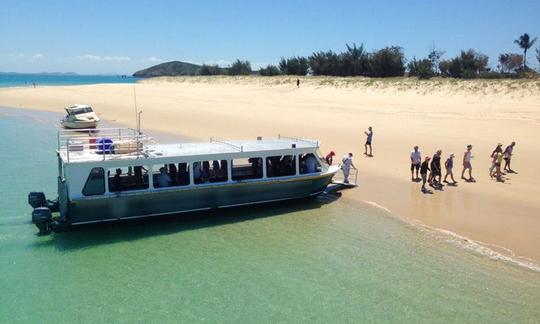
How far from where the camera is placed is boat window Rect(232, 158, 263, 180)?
16.4 meters

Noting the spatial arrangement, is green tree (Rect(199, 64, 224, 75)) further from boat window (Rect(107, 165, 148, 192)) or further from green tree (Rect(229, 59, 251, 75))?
boat window (Rect(107, 165, 148, 192))

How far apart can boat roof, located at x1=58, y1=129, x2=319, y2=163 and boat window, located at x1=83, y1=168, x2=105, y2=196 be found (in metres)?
0.36

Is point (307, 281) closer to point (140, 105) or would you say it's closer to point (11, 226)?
point (11, 226)

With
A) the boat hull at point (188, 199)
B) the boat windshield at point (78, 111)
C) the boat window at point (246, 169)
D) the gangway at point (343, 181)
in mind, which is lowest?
the gangway at point (343, 181)

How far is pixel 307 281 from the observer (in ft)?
37.3

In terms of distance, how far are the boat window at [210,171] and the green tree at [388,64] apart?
43.9 metres

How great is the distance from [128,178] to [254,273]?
5499 millimetres

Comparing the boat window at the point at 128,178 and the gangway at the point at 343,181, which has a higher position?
the boat window at the point at 128,178

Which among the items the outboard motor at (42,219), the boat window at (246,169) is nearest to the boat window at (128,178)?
the outboard motor at (42,219)

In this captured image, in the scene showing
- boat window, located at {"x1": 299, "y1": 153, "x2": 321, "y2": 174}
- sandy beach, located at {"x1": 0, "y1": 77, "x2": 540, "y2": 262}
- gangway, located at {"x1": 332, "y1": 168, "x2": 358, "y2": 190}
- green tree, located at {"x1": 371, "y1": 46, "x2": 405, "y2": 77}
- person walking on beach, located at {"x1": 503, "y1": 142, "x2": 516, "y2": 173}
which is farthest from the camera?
green tree, located at {"x1": 371, "y1": 46, "x2": 405, "y2": 77}

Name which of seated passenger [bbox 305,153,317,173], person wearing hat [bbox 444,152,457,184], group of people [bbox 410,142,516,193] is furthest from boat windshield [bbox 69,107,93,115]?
person wearing hat [bbox 444,152,457,184]

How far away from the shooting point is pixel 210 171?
15.7 meters

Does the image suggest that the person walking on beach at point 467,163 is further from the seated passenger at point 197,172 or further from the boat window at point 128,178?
the boat window at point 128,178

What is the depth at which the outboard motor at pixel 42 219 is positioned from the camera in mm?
13672
